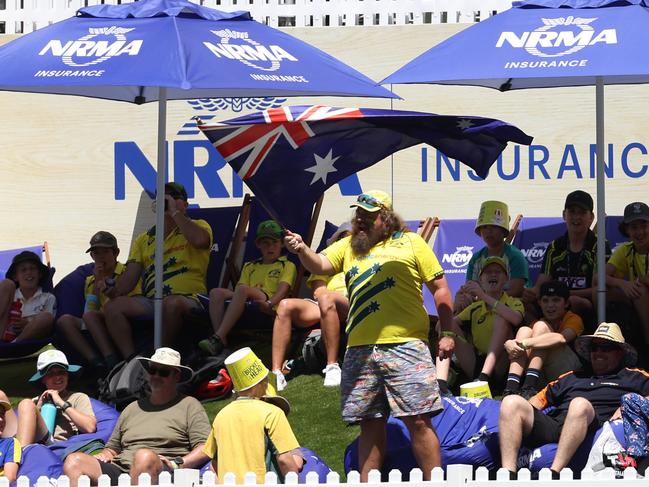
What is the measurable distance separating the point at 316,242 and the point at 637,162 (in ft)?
8.87

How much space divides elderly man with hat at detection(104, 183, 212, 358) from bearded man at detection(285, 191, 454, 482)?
268 centimetres

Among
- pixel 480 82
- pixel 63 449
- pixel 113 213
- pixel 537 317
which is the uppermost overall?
pixel 480 82

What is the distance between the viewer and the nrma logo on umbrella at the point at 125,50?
9.05 m

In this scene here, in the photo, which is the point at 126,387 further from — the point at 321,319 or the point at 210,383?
the point at 321,319

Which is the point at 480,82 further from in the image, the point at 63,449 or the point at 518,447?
the point at 63,449

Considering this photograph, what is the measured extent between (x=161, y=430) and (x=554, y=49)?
3296mm

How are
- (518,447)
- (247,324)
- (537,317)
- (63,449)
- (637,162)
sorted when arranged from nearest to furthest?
(518,447) → (63,449) → (537,317) → (247,324) → (637,162)

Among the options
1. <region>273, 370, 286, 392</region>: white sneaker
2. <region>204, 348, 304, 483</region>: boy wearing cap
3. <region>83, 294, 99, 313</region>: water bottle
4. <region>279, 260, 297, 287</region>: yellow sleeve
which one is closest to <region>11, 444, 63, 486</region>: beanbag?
<region>204, 348, 304, 483</region>: boy wearing cap

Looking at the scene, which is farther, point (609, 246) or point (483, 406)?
point (609, 246)

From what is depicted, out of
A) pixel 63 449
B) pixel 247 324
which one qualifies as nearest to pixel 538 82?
pixel 247 324

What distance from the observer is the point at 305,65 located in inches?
376

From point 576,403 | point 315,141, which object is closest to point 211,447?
point 576,403

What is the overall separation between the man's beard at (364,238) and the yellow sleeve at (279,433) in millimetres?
1041

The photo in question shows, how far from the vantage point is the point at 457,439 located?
27.0ft
